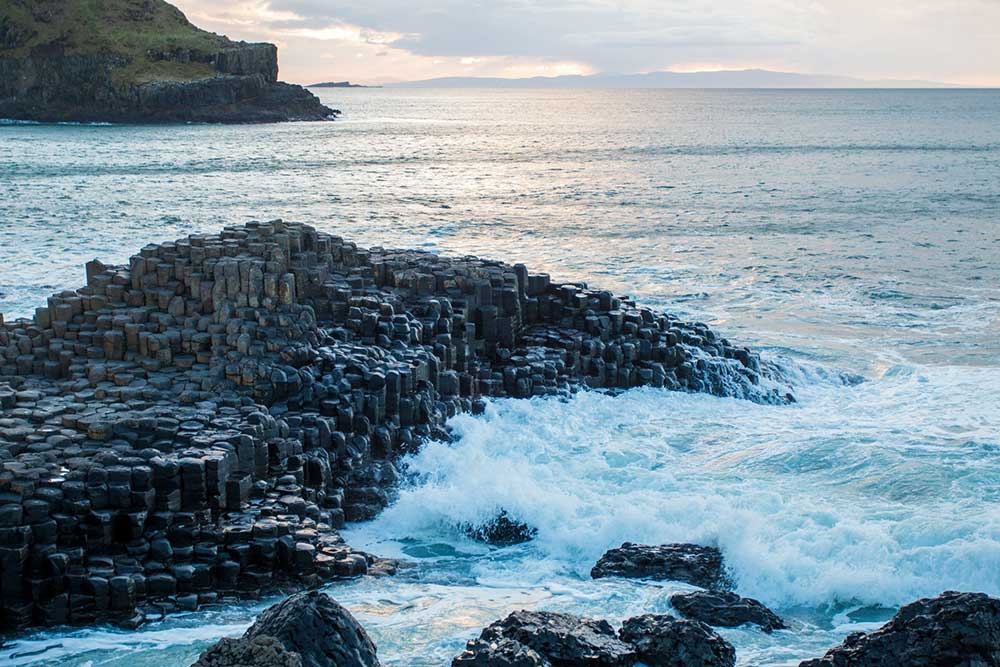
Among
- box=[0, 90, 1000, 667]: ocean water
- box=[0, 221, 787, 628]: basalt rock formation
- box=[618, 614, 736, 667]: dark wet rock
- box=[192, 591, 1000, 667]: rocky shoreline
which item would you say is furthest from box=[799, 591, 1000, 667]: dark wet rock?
box=[0, 221, 787, 628]: basalt rock formation

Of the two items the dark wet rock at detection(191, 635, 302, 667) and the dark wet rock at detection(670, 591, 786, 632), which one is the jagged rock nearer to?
A: the dark wet rock at detection(191, 635, 302, 667)

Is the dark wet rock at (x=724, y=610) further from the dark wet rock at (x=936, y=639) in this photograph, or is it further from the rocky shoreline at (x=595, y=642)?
the dark wet rock at (x=936, y=639)

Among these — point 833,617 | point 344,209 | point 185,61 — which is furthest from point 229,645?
point 185,61

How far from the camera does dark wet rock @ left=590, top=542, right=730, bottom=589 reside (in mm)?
13172

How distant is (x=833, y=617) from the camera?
12.5 metres

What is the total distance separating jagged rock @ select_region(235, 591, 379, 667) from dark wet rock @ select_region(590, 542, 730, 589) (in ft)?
15.0

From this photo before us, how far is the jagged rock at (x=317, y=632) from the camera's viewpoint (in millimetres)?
9070

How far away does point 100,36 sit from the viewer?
113 meters

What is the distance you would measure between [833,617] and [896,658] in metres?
3.00

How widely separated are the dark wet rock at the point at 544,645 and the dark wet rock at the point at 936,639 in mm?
1914

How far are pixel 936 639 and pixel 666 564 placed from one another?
169 inches

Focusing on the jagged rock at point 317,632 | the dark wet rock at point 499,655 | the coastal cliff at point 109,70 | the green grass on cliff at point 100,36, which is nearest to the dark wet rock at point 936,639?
the dark wet rock at point 499,655

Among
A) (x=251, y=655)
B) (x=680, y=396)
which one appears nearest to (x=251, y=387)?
(x=251, y=655)

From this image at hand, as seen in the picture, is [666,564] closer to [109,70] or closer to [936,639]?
[936,639]
